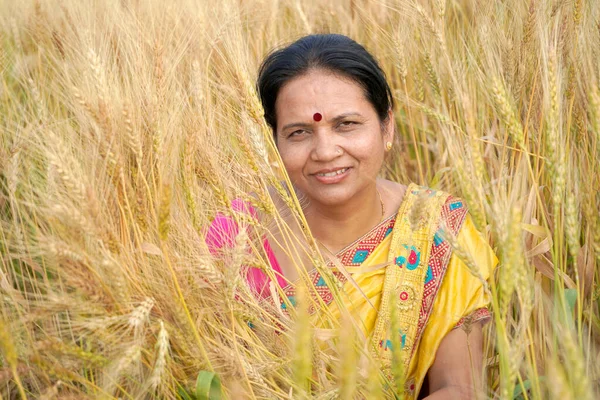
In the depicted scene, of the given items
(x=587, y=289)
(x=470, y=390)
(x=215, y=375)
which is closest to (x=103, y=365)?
(x=215, y=375)

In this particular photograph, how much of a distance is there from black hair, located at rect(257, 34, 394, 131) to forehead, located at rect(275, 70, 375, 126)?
0.9 inches

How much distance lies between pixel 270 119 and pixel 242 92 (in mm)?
662

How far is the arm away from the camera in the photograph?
1.91 m

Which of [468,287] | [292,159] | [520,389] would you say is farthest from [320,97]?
[520,389]

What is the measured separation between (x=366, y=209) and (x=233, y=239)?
0.71m

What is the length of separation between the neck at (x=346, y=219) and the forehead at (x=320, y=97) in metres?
0.31

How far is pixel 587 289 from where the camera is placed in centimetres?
194

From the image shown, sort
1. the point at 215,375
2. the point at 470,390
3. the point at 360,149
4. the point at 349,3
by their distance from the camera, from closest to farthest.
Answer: the point at 215,375 < the point at 470,390 < the point at 360,149 < the point at 349,3

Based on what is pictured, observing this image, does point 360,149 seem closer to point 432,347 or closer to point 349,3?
point 432,347

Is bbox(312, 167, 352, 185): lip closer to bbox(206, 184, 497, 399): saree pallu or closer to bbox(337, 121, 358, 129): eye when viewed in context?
bbox(337, 121, 358, 129): eye

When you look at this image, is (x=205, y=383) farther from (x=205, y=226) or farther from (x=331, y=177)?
(x=331, y=177)

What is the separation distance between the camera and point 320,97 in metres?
2.09

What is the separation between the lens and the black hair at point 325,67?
2.14 metres

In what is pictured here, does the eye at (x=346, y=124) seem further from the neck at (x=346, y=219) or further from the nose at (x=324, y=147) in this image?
the neck at (x=346, y=219)
